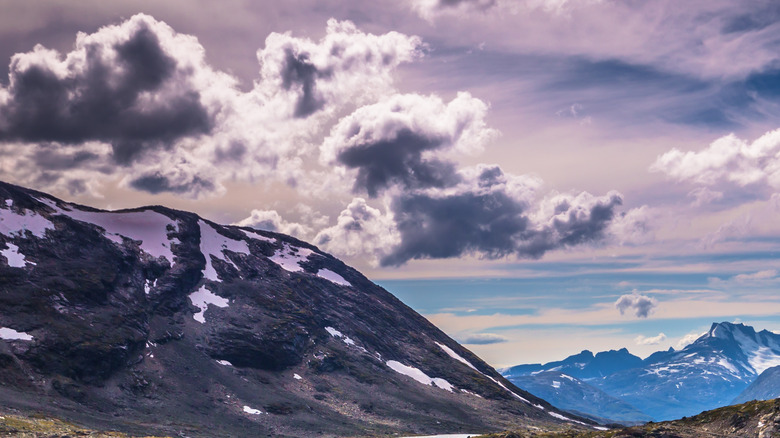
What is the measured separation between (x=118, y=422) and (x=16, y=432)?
238ft

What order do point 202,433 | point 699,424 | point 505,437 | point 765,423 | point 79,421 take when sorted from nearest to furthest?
point 765,423 < point 699,424 < point 505,437 < point 79,421 < point 202,433

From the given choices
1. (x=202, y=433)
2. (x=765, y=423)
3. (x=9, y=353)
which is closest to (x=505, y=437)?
(x=765, y=423)

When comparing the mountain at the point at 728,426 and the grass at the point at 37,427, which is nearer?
the mountain at the point at 728,426

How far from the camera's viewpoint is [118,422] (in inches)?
7274

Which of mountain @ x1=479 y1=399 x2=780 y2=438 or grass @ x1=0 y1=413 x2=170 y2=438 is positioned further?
grass @ x1=0 y1=413 x2=170 y2=438

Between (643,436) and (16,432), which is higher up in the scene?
(643,436)

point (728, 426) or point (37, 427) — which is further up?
point (728, 426)

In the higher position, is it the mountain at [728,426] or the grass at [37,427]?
the mountain at [728,426]

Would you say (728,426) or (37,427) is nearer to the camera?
(728,426)

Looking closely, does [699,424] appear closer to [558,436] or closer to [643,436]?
[643,436]

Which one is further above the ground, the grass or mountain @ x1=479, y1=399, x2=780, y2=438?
mountain @ x1=479, y1=399, x2=780, y2=438

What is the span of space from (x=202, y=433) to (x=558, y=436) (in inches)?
4532

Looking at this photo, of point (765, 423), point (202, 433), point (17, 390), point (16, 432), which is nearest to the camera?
point (765, 423)

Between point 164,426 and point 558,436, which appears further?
point 164,426
